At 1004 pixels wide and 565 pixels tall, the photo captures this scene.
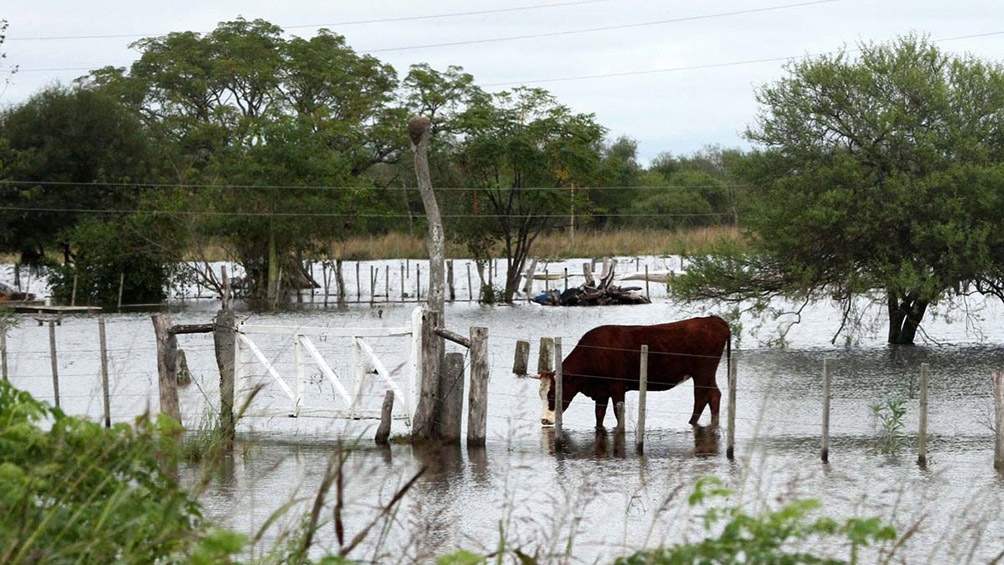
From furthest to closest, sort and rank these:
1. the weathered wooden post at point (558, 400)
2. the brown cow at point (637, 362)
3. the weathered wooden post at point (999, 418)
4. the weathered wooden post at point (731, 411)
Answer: the brown cow at point (637, 362) → the weathered wooden post at point (558, 400) → the weathered wooden post at point (731, 411) → the weathered wooden post at point (999, 418)

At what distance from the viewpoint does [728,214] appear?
251 feet

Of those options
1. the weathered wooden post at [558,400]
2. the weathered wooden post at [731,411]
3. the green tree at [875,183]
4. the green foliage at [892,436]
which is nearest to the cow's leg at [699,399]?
the green foliage at [892,436]

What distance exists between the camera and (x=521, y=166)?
5166cm

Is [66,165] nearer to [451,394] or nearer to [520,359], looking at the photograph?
[520,359]

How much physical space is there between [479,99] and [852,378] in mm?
38205

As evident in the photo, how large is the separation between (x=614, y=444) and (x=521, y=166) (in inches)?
1439

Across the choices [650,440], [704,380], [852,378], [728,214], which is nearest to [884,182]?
[852,378]

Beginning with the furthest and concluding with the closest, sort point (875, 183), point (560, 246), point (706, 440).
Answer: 1. point (560, 246)
2. point (875, 183)
3. point (706, 440)

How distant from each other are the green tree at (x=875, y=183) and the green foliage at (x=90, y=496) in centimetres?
2490

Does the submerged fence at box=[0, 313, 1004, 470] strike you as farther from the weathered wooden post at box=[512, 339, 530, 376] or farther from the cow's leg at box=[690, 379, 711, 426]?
the cow's leg at box=[690, 379, 711, 426]

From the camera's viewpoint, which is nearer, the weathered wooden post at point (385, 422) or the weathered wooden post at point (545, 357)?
the weathered wooden post at point (385, 422)

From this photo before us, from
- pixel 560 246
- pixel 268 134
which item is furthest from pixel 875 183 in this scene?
pixel 560 246

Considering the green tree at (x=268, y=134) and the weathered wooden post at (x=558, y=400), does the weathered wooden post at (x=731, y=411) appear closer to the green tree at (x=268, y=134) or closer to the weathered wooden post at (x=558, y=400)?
the weathered wooden post at (x=558, y=400)

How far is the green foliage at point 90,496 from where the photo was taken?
11.2ft
